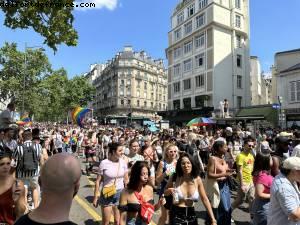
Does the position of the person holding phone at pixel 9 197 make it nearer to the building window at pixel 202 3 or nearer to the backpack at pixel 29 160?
the backpack at pixel 29 160

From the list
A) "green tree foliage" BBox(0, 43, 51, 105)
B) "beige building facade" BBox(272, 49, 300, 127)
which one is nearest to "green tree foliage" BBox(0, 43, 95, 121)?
"green tree foliage" BBox(0, 43, 51, 105)

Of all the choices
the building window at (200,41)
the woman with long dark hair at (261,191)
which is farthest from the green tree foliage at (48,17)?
the building window at (200,41)

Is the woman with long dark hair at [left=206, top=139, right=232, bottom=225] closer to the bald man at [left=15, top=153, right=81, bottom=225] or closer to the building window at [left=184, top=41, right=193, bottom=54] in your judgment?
the bald man at [left=15, top=153, right=81, bottom=225]

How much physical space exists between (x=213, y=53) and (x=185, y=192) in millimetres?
40315

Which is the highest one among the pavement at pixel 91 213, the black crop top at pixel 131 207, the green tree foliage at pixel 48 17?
the green tree foliage at pixel 48 17

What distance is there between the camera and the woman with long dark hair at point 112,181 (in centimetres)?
575

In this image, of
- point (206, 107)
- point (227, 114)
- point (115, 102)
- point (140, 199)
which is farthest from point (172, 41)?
point (140, 199)

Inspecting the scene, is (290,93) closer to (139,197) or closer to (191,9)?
(191,9)

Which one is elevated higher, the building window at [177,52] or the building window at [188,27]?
the building window at [188,27]

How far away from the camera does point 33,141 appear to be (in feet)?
27.0

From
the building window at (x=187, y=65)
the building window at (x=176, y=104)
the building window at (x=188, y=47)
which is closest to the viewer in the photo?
the building window at (x=188, y=47)

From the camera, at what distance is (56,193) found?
6.90 ft

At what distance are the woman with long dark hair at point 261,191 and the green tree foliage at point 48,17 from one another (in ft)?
16.9

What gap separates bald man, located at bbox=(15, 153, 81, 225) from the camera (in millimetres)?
2066
